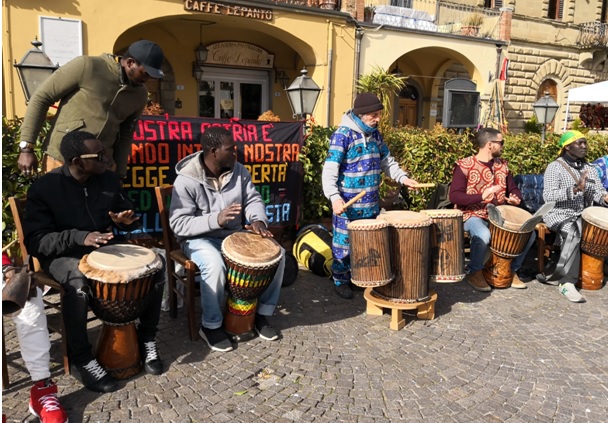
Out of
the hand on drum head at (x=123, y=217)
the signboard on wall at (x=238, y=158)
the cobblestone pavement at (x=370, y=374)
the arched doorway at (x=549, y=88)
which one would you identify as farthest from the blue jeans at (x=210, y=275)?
the arched doorway at (x=549, y=88)

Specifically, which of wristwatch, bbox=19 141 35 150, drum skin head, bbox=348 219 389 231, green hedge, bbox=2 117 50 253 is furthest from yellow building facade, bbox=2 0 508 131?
drum skin head, bbox=348 219 389 231

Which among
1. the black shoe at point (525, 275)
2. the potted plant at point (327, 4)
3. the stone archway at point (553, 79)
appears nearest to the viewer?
the black shoe at point (525, 275)

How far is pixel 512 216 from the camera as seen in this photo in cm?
509

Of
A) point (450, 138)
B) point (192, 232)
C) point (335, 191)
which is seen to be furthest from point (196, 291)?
point (450, 138)

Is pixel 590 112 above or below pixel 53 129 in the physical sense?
above

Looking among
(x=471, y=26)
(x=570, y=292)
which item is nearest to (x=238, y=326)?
(x=570, y=292)

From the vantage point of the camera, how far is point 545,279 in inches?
217

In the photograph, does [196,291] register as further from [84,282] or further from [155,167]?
[155,167]

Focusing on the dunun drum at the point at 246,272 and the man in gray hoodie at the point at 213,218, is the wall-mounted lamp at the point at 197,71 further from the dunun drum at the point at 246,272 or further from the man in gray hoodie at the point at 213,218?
the dunun drum at the point at 246,272

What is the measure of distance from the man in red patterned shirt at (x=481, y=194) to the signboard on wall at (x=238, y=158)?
1.75 meters

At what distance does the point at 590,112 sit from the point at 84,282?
22.3 meters

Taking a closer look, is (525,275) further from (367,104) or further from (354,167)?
(367,104)

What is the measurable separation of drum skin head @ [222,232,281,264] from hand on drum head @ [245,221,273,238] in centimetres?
3

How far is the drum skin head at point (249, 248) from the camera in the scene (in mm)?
3547
